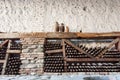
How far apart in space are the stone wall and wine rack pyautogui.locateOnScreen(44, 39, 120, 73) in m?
0.11

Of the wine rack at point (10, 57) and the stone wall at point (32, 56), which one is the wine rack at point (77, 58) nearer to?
the stone wall at point (32, 56)

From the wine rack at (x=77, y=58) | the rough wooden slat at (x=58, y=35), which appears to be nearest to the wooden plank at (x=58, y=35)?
the rough wooden slat at (x=58, y=35)

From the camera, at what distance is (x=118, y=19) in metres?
5.17

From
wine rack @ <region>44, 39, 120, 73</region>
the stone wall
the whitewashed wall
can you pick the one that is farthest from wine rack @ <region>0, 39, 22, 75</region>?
the whitewashed wall

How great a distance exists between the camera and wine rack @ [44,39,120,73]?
4.16m

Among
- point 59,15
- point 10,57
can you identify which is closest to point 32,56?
point 10,57

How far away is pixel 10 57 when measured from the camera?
439 cm

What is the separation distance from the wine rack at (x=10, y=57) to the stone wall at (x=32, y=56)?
0.37ft

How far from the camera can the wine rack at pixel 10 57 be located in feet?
13.7

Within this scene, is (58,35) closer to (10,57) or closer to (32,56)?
(32,56)

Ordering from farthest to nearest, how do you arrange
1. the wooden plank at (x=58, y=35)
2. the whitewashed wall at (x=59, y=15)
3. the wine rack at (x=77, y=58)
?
1. the whitewashed wall at (x=59, y=15)
2. the wooden plank at (x=58, y=35)
3. the wine rack at (x=77, y=58)

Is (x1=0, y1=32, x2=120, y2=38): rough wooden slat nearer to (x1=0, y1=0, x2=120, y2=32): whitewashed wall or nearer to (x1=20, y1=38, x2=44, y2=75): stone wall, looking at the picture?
(x1=20, y1=38, x2=44, y2=75): stone wall

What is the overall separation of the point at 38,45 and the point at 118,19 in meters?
2.06

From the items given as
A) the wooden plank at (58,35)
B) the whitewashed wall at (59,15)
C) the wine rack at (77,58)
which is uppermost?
the whitewashed wall at (59,15)
